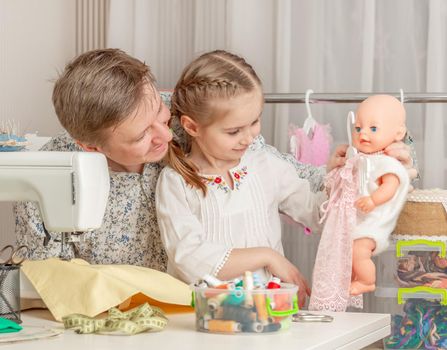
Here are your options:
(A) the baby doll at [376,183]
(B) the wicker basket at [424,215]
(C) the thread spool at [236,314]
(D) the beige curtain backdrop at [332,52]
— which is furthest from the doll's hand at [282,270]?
(D) the beige curtain backdrop at [332,52]

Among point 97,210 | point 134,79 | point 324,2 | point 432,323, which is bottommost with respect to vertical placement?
point 432,323

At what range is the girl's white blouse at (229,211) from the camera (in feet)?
6.37

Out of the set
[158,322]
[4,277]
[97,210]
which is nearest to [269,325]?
[158,322]

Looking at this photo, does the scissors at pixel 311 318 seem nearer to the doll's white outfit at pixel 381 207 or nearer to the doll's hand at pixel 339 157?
the doll's white outfit at pixel 381 207

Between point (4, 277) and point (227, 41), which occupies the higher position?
point (227, 41)

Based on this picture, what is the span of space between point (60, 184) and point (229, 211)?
22.8 inches

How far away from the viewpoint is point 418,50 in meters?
2.51

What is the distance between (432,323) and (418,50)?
0.84 meters

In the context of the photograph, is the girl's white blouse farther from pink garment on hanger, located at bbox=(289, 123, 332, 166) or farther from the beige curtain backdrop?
the beige curtain backdrop

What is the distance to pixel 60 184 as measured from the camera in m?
1.53

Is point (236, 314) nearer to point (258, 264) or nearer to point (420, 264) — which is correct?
point (258, 264)

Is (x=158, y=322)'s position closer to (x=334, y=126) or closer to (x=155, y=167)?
(x=155, y=167)

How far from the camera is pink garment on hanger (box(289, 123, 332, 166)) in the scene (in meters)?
2.22

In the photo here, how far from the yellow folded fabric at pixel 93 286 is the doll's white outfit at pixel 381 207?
1.31 feet
